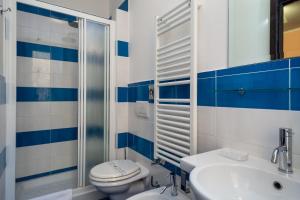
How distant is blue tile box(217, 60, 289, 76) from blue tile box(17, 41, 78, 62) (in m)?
1.81

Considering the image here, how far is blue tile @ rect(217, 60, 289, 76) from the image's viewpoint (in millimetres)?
775

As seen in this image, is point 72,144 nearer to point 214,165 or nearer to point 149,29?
point 149,29

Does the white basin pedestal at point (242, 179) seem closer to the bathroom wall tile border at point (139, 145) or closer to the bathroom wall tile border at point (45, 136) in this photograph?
the bathroom wall tile border at point (139, 145)

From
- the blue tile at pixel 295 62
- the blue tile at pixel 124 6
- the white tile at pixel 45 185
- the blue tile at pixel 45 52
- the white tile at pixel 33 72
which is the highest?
the blue tile at pixel 124 6

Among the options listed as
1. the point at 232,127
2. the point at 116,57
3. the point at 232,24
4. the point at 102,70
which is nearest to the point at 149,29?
the point at 116,57

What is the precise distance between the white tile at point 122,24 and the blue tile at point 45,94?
2.83 ft

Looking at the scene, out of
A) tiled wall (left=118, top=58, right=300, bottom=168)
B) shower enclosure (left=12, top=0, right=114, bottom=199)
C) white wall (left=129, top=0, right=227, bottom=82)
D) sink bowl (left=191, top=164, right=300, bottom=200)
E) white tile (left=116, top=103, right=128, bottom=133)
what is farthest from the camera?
white tile (left=116, top=103, right=128, bottom=133)

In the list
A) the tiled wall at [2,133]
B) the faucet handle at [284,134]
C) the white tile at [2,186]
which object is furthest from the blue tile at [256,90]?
the white tile at [2,186]

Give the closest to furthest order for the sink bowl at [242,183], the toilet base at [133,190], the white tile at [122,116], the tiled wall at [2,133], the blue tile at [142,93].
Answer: the sink bowl at [242,183] → the tiled wall at [2,133] → the toilet base at [133,190] → the blue tile at [142,93] → the white tile at [122,116]

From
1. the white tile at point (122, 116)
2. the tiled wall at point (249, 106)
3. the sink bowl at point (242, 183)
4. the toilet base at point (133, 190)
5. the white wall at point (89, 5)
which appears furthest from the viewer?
the white wall at point (89, 5)

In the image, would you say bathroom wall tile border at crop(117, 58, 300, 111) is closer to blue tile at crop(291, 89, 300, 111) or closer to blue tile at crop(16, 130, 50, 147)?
blue tile at crop(291, 89, 300, 111)

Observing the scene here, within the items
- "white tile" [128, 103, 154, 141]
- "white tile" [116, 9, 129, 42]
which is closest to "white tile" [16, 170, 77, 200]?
"white tile" [128, 103, 154, 141]

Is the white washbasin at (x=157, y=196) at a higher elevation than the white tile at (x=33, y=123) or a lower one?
lower

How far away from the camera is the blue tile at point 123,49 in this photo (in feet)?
6.87
